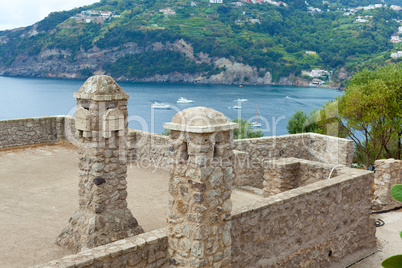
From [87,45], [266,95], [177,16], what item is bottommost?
[266,95]

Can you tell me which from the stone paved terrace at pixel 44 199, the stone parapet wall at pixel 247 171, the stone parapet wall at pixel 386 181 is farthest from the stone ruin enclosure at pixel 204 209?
the stone parapet wall at pixel 386 181

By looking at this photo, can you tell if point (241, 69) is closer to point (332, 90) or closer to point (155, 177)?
point (332, 90)

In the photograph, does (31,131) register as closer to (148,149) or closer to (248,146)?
(148,149)

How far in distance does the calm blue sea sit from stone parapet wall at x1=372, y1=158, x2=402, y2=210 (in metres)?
45.8

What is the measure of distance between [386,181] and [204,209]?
9.04m

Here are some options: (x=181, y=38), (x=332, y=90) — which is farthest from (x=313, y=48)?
(x=181, y=38)

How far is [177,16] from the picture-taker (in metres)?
110

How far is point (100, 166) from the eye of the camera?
7.12 meters

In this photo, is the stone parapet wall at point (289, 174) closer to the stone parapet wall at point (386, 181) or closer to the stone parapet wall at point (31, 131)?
the stone parapet wall at point (386, 181)

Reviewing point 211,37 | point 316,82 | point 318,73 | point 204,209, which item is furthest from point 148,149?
point 211,37

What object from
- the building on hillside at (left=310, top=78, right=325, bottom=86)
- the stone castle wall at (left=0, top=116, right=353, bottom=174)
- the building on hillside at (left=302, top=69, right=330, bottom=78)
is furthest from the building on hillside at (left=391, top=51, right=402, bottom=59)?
the stone castle wall at (left=0, top=116, right=353, bottom=174)

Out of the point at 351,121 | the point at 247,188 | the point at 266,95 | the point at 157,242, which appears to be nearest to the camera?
the point at 157,242

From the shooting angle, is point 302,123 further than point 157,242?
Yes

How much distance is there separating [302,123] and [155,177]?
19585 millimetres
